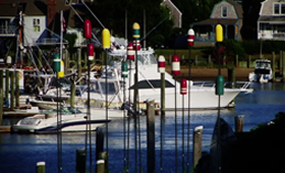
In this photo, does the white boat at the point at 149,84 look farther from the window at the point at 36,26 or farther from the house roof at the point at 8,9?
the house roof at the point at 8,9

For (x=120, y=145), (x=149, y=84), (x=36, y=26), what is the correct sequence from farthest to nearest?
(x=36, y=26) < (x=149, y=84) < (x=120, y=145)

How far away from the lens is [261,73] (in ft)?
187

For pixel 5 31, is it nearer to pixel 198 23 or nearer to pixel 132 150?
pixel 198 23

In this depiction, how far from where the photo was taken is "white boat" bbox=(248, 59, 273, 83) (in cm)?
5653

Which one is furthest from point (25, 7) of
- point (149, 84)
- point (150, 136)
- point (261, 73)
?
point (150, 136)

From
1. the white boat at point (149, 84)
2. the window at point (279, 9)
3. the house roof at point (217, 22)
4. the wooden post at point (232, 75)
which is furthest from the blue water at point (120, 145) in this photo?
the window at point (279, 9)

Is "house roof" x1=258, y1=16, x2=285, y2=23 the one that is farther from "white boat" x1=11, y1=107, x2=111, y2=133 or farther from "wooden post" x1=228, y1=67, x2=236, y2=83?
"white boat" x1=11, y1=107, x2=111, y2=133

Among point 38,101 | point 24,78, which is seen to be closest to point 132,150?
point 38,101

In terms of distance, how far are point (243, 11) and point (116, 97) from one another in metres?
48.6

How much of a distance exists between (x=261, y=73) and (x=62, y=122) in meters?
27.4

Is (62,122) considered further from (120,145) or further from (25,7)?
(25,7)

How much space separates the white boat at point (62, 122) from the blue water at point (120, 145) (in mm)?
278

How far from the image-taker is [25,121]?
33438 mm

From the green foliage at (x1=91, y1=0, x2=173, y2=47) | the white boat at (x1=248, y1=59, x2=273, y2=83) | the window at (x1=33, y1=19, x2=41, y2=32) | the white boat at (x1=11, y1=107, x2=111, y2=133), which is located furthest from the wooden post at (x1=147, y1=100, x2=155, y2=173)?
the window at (x1=33, y1=19, x2=41, y2=32)
